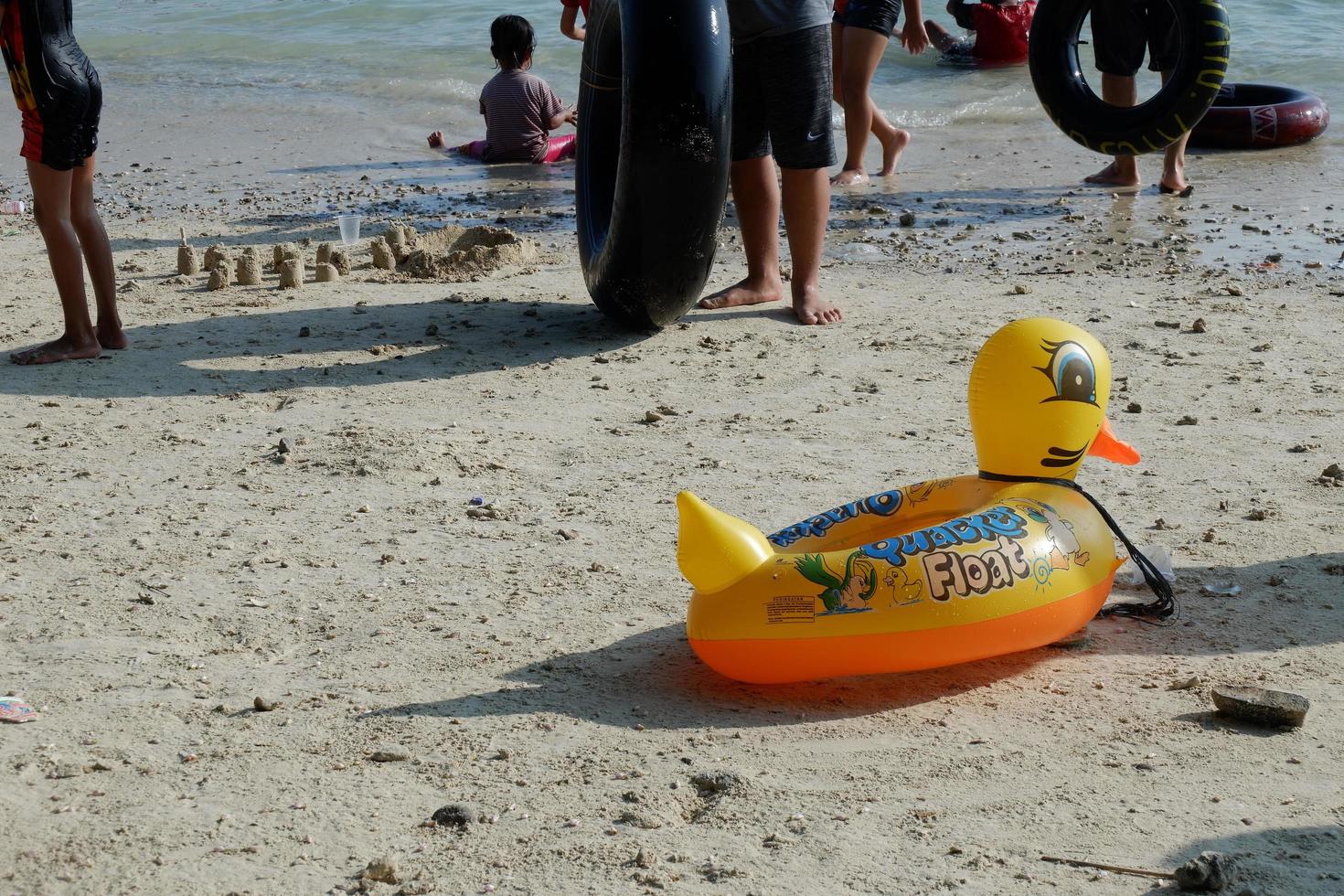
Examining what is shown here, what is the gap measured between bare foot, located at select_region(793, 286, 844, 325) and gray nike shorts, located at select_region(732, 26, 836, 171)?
0.54m

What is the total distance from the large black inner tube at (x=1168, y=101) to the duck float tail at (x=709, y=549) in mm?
3968

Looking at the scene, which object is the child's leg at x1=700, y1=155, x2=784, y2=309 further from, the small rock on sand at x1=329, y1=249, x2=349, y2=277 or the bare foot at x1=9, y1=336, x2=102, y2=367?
the bare foot at x1=9, y1=336, x2=102, y2=367

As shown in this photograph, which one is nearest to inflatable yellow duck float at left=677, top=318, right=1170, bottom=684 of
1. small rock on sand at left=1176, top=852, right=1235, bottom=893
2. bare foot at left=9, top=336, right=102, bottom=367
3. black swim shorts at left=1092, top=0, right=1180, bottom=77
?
small rock on sand at left=1176, top=852, right=1235, bottom=893

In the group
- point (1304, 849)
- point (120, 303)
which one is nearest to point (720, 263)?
point (120, 303)

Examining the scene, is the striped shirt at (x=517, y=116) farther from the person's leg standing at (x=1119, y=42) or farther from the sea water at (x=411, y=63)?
the person's leg standing at (x=1119, y=42)

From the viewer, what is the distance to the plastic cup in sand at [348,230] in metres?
7.74

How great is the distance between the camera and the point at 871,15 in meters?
8.66

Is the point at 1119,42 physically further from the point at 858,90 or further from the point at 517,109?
the point at 517,109

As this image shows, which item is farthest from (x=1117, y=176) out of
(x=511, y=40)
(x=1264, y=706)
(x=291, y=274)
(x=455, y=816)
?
(x=455, y=816)

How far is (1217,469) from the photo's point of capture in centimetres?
436

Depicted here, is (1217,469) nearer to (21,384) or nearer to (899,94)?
(21,384)

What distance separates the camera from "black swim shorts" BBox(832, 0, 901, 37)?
866 centimetres

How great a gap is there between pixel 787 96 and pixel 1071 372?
9.15 feet

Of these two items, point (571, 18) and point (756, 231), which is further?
point (571, 18)
